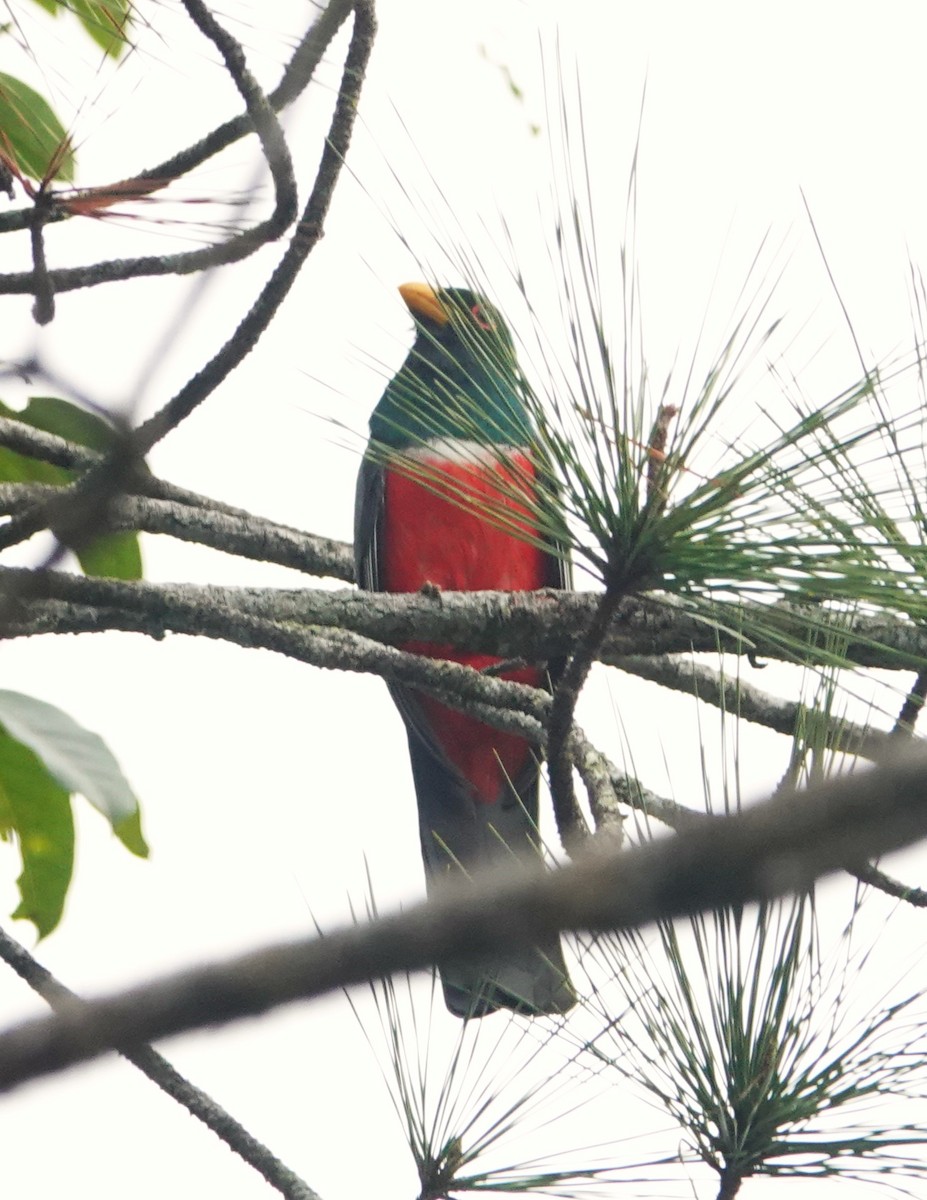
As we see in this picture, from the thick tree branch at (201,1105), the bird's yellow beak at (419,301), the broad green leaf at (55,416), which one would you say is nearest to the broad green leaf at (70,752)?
the thick tree branch at (201,1105)

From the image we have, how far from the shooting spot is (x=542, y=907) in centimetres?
40

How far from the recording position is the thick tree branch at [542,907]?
1.25 ft

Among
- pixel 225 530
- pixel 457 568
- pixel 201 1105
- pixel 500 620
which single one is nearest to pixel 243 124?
pixel 500 620

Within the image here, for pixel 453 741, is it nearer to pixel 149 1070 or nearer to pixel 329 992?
pixel 149 1070

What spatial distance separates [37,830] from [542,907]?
1652 millimetres

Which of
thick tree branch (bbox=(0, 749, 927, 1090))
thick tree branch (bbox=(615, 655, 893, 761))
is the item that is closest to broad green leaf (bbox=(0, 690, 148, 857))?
thick tree branch (bbox=(615, 655, 893, 761))

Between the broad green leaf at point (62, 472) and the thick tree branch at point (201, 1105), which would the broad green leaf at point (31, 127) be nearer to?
the broad green leaf at point (62, 472)

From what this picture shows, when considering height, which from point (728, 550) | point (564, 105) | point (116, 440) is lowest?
point (116, 440)

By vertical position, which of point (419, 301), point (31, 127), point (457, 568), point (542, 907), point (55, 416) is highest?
point (419, 301)

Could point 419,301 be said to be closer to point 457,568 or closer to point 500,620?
point 457,568

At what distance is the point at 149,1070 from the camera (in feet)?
5.50

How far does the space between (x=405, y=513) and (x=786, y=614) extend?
1880 mm

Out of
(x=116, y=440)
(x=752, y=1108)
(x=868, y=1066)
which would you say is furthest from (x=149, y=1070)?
(x=116, y=440)

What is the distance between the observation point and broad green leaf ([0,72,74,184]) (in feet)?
6.02
